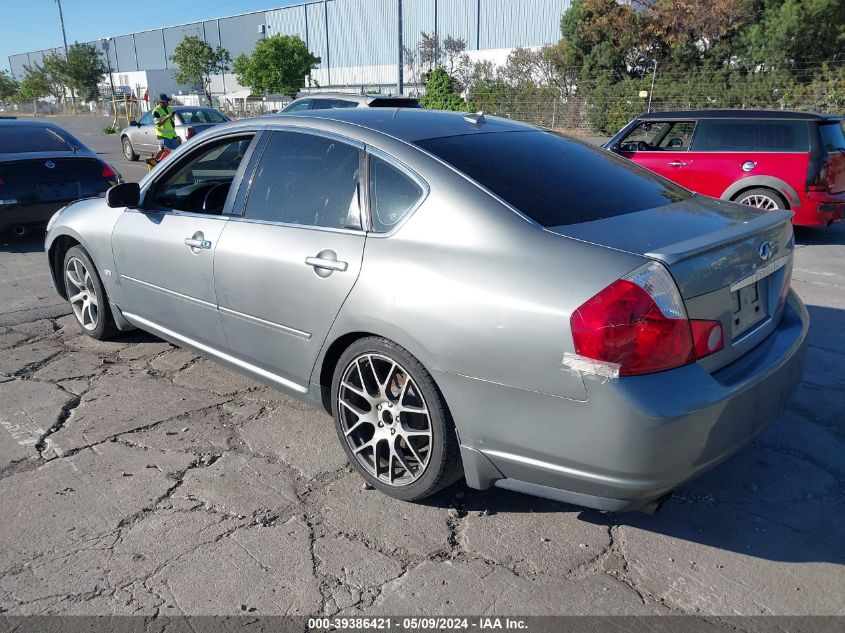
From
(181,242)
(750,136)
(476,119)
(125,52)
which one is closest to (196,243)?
(181,242)

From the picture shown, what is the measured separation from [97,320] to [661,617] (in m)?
4.37

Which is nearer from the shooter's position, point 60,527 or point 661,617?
point 661,617

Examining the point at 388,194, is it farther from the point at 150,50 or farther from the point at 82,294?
the point at 150,50

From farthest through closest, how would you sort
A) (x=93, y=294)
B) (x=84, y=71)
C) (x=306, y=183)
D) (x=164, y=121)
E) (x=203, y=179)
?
(x=84, y=71), (x=164, y=121), (x=93, y=294), (x=203, y=179), (x=306, y=183)

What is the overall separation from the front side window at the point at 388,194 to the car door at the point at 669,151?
6618 millimetres

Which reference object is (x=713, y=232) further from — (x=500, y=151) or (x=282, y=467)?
(x=282, y=467)

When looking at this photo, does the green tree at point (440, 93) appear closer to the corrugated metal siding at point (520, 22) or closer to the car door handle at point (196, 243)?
the corrugated metal siding at point (520, 22)

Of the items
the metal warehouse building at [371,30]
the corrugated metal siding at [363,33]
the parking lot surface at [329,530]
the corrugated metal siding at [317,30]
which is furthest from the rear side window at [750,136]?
the corrugated metal siding at [317,30]

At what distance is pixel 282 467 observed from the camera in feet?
11.3

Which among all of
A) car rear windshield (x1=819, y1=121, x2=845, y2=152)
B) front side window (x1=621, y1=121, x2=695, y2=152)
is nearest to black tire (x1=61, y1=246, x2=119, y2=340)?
front side window (x1=621, y1=121, x2=695, y2=152)

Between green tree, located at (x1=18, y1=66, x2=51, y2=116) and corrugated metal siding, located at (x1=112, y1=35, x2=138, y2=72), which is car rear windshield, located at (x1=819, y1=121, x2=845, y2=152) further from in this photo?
corrugated metal siding, located at (x1=112, y1=35, x2=138, y2=72)

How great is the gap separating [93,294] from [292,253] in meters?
2.54

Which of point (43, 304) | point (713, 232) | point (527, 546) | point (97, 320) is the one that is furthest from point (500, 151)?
point (43, 304)

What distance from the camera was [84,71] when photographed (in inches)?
2549
